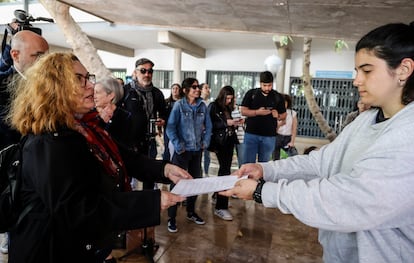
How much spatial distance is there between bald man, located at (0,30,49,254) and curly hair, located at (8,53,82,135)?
938 millimetres

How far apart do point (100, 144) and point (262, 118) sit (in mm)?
3066

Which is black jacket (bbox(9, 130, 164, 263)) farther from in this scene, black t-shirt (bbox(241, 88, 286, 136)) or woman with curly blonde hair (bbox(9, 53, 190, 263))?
black t-shirt (bbox(241, 88, 286, 136))

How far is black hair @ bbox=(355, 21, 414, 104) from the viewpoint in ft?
3.52

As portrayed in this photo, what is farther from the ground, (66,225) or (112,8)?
(112,8)

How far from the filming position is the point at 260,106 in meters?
4.26

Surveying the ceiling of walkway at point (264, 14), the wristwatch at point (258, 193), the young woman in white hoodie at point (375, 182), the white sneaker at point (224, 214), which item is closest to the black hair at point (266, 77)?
the ceiling of walkway at point (264, 14)

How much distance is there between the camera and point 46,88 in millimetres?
1201

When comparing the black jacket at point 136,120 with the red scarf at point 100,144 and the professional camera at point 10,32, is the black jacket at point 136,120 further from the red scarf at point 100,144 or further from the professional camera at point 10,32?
the red scarf at point 100,144

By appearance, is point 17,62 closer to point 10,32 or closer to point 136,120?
point 10,32

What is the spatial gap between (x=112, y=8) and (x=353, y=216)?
3.69 metres

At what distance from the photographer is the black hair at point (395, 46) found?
1073mm

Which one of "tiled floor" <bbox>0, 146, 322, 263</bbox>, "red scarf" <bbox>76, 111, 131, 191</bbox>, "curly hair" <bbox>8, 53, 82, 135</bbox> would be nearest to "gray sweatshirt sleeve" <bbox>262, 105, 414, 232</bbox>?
"red scarf" <bbox>76, 111, 131, 191</bbox>

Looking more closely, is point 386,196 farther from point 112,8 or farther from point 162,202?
point 112,8

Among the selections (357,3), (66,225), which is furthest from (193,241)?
(357,3)
